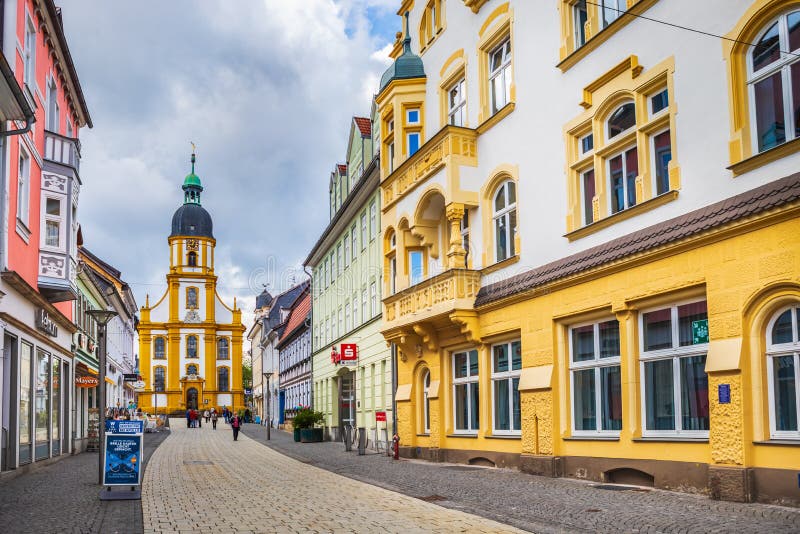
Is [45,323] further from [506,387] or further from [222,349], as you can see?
[222,349]

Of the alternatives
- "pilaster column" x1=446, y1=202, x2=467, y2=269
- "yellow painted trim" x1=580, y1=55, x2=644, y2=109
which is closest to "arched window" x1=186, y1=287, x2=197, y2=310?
"pilaster column" x1=446, y1=202, x2=467, y2=269

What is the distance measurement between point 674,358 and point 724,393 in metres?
1.82

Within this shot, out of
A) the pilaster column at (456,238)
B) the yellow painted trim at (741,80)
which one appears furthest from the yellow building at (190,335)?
the yellow painted trim at (741,80)

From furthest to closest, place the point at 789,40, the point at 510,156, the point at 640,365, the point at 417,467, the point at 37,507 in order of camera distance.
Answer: the point at 417,467
the point at 510,156
the point at 640,365
the point at 37,507
the point at 789,40

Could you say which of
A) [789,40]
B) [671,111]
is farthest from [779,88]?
[671,111]

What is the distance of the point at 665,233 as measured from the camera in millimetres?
14383

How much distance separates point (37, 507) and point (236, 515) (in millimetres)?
3634

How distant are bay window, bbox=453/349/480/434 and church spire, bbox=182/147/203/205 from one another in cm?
9332

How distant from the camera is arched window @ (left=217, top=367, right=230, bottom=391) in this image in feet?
344

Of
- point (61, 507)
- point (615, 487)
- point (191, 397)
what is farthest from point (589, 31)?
point (191, 397)

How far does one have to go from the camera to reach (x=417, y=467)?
22.0 m

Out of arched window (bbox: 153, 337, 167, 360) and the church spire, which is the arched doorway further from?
the church spire

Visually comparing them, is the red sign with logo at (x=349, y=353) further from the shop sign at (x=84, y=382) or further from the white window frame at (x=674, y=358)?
the white window frame at (x=674, y=358)

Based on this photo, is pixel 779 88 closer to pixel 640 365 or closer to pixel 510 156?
pixel 640 365
